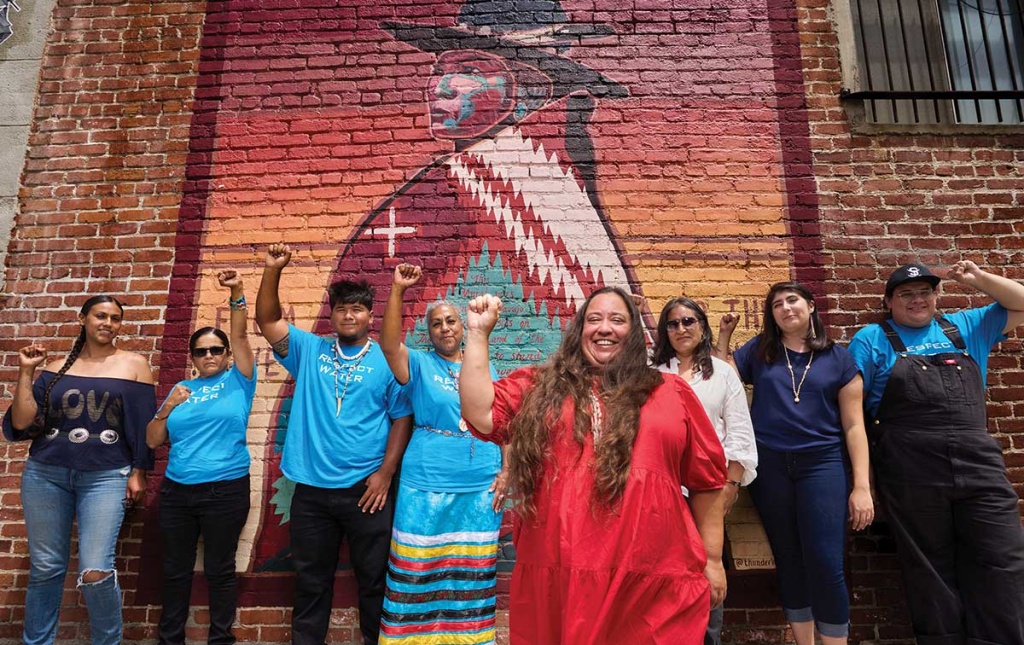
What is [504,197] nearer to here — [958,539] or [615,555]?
[615,555]

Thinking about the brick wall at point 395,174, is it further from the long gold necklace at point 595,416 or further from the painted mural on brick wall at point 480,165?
the long gold necklace at point 595,416

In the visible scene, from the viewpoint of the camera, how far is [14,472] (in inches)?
143

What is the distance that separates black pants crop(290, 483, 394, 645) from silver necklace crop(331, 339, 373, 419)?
443 mm

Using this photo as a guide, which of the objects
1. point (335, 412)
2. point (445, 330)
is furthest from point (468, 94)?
point (335, 412)

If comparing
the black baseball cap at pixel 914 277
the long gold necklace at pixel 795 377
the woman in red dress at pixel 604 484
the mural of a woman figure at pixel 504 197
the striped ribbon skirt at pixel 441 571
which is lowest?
the striped ribbon skirt at pixel 441 571

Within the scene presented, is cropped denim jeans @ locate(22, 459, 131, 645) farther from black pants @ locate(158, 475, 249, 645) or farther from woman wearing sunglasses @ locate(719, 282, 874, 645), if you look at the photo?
woman wearing sunglasses @ locate(719, 282, 874, 645)

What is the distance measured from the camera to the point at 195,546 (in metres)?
3.21

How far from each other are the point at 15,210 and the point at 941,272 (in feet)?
19.4

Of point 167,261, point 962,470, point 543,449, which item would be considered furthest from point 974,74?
point 167,261

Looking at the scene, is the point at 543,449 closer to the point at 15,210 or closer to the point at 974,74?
the point at 15,210

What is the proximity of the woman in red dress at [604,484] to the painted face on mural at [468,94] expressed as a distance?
2326mm

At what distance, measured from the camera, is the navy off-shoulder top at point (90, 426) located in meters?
3.15

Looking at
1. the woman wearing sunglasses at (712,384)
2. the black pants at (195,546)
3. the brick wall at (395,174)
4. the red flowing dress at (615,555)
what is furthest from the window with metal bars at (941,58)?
the black pants at (195,546)

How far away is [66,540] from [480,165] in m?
3.13
